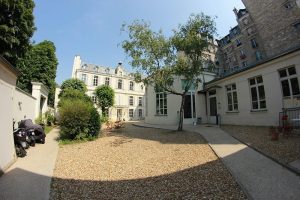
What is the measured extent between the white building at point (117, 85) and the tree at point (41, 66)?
9.95 metres

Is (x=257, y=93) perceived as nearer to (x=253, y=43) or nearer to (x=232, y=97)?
(x=232, y=97)

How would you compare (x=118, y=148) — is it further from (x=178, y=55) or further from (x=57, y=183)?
(x=178, y=55)

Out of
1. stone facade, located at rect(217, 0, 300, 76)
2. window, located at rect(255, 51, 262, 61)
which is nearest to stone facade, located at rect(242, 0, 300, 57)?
stone facade, located at rect(217, 0, 300, 76)

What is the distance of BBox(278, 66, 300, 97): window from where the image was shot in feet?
33.0

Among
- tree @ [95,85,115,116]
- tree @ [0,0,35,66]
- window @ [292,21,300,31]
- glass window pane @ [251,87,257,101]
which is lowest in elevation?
glass window pane @ [251,87,257,101]

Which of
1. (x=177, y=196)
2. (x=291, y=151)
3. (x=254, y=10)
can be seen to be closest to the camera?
(x=177, y=196)

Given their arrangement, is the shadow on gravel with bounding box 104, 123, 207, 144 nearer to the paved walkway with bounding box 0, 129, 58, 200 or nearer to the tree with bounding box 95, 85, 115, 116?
the paved walkway with bounding box 0, 129, 58, 200

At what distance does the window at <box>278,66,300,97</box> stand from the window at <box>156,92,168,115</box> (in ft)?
31.1

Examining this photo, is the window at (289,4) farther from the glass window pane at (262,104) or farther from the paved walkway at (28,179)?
the paved walkway at (28,179)

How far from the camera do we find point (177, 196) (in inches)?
152

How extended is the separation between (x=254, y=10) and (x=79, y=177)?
2653cm

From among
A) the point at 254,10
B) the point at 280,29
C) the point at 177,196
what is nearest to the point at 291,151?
the point at 177,196

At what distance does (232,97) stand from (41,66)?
2034 cm

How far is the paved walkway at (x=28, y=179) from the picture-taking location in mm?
3811
